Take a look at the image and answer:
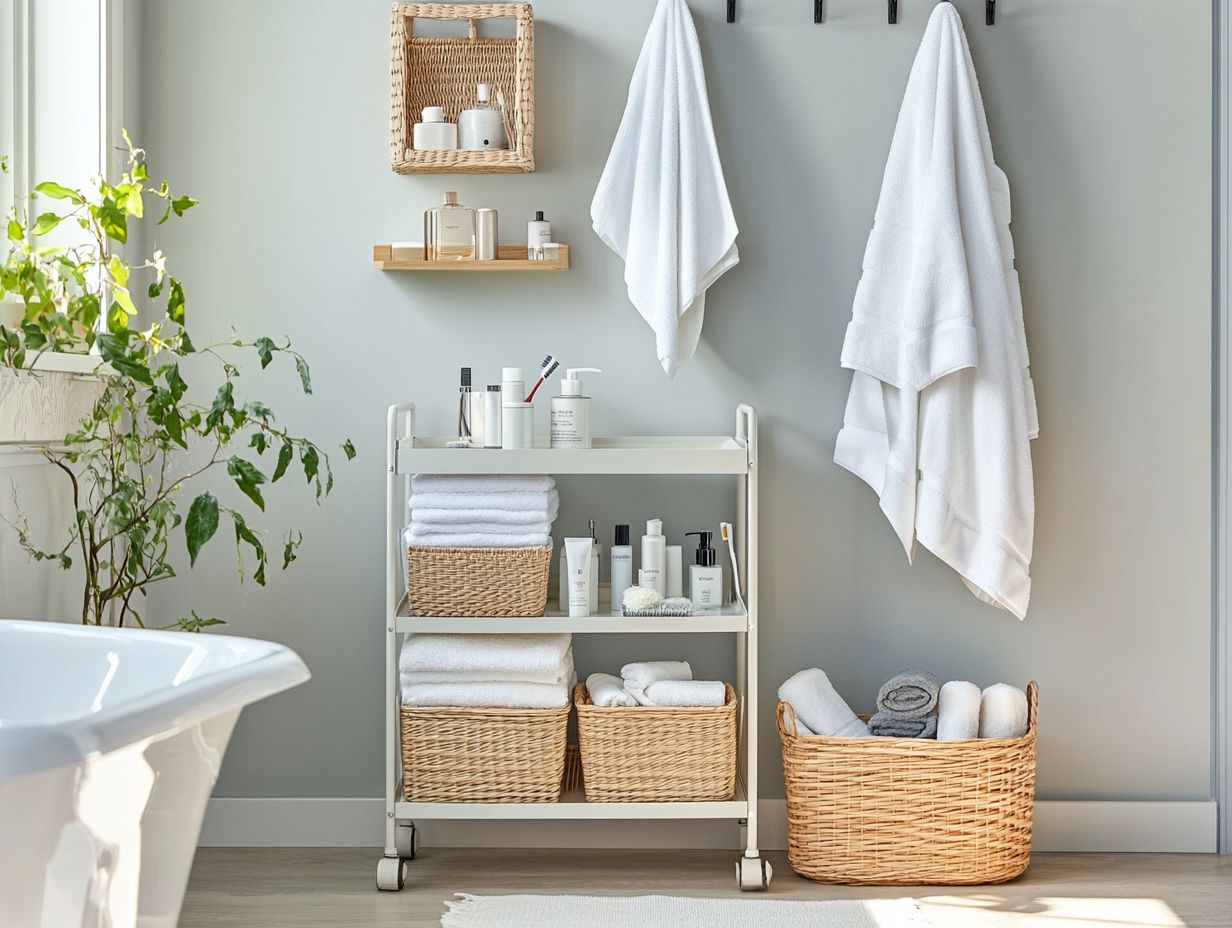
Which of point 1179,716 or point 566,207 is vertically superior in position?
point 566,207

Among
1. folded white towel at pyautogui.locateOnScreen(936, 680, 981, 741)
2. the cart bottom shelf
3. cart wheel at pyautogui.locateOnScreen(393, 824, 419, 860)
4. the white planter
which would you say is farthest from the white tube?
the white planter

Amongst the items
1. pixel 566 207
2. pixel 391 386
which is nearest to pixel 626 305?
pixel 566 207

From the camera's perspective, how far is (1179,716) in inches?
98.5

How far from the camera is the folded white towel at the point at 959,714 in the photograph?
7.43ft

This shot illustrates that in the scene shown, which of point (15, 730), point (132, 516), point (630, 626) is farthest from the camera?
point (630, 626)

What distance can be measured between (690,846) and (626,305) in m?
1.15

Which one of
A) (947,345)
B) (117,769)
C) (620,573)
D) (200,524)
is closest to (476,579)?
A: (620,573)

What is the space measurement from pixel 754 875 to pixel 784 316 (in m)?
1.12

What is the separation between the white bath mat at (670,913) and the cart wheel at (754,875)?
0.04m

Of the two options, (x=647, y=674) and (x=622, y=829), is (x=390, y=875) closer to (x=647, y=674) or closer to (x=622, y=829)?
(x=622, y=829)

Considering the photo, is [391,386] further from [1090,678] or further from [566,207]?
[1090,678]

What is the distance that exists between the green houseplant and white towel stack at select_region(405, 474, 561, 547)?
0.60 ft

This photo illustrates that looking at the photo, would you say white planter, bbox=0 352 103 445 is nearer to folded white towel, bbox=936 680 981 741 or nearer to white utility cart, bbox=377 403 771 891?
white utility cart, bbox=377 403 771 891

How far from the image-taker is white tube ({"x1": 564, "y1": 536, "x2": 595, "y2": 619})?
7.31 feet
